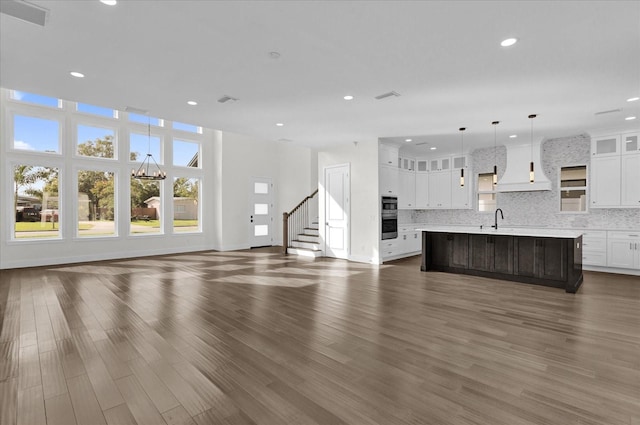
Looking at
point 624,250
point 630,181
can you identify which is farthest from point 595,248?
point 630,181

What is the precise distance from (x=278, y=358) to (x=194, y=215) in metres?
8.22

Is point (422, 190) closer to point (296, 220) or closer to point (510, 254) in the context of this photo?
point (510, 254)

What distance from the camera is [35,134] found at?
7426 millimetres

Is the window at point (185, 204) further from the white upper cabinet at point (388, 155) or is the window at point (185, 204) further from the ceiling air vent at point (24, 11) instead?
the ceiling air vent at point (24, 11)

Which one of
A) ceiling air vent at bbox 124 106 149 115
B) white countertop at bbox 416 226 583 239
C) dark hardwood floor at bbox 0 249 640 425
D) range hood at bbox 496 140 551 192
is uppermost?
ceiling air vent at bbox 124 106 149 115

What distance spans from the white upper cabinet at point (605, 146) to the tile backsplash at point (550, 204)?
24 cm

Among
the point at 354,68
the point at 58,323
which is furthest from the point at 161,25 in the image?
the point at 58,323

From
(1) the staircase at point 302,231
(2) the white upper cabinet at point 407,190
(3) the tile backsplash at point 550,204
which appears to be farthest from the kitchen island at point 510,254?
(1) the staircase at point 302,231

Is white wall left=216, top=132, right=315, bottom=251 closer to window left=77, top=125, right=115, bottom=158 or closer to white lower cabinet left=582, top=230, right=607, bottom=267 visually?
window left=77, top=125, right=115, bottom=158

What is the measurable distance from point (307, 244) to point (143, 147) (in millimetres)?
5427

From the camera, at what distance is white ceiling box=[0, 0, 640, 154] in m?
2.81

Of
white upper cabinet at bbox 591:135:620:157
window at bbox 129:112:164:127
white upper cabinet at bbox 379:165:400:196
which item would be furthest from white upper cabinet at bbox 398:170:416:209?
window at bbox 129:112:164:127

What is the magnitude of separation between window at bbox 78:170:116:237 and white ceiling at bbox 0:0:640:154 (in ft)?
12.8

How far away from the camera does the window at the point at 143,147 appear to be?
888 cm
